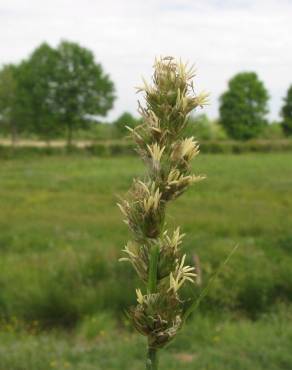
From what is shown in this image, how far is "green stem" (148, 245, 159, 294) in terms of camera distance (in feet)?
3.35

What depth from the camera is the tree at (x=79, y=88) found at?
92.2m

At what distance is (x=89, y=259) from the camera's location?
577 inches

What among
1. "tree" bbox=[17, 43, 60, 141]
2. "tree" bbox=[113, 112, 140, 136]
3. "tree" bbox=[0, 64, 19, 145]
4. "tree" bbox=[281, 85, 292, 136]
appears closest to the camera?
"tree" bbox=[113, 112, 140, 136]

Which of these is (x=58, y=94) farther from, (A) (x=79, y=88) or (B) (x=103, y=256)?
(B) (x=103, y=256)

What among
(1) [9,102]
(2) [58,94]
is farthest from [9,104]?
(2) [58,94]

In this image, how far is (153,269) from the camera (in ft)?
3.40

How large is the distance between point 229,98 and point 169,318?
119 meters

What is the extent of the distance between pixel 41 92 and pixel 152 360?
9377 centimetres

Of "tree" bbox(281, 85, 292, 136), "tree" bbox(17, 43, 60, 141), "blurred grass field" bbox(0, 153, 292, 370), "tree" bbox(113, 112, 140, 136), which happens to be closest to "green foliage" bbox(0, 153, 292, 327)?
"blurred grass field" bbox(0, 153, 292, 370)

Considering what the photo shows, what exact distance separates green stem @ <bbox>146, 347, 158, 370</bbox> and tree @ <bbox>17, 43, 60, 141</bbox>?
90.9 metres

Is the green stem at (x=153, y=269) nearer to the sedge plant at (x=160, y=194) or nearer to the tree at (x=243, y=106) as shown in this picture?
the sedge plant at (x=160, y=194)

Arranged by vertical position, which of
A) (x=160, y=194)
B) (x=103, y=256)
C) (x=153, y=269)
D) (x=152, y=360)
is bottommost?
→ (x=103, y=256)

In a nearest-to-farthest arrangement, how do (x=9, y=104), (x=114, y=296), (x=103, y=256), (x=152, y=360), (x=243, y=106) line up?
1. (x=152, y=360)
2. (x=114, y=296)
3. (x=103, y=256)
4. (x=9, y=104)
5. (x=243, y=106)

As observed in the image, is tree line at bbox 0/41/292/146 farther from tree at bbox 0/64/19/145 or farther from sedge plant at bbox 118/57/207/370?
sedge plant at bbox 118/57/207/370
